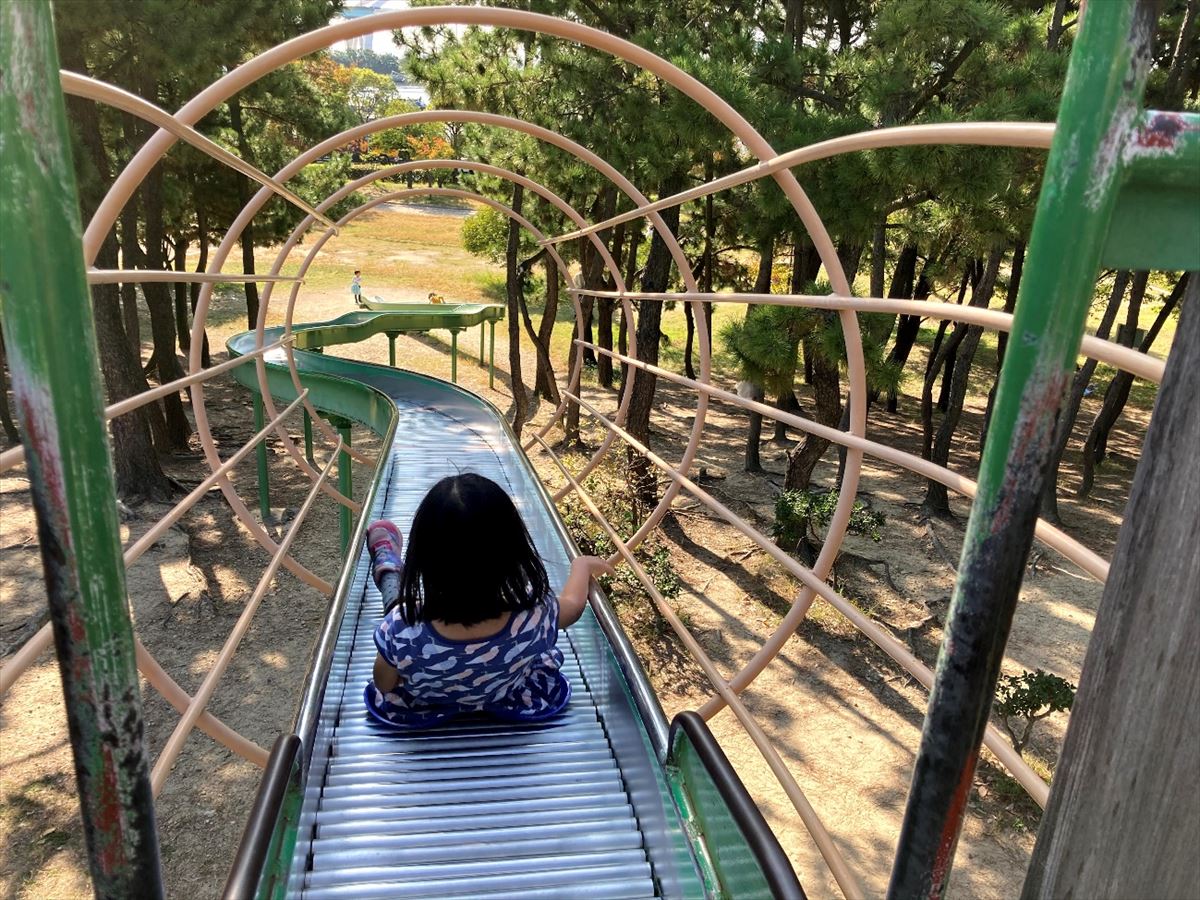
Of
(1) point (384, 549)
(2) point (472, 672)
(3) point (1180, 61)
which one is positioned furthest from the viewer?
(3) point (1180, 61)

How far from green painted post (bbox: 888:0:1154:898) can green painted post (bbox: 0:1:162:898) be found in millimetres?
693

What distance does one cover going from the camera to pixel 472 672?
2.13 meters

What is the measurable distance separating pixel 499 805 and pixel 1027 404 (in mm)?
1744

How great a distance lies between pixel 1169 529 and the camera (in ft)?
2.19

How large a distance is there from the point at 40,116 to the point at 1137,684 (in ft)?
3.13

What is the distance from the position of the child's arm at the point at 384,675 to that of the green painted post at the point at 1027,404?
1.57 metres

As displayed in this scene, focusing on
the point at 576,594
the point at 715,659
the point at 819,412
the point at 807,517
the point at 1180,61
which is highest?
the point at 1180,61

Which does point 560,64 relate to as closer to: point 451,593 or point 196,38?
point 196,38

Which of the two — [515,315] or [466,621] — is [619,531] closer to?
[515,315]

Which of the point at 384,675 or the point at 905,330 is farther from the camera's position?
the point at 905,330

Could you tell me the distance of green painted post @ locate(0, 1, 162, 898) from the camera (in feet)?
2.01

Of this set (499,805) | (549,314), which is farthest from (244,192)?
(499,805)

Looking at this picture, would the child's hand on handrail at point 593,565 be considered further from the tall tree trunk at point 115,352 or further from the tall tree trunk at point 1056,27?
the tall tree trunk at point 1056,27

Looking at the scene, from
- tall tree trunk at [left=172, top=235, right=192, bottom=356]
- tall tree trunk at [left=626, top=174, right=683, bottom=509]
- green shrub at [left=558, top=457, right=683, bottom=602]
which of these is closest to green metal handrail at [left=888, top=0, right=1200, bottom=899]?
green shrub at [left=558, top=457, right=683, bottom=602]
